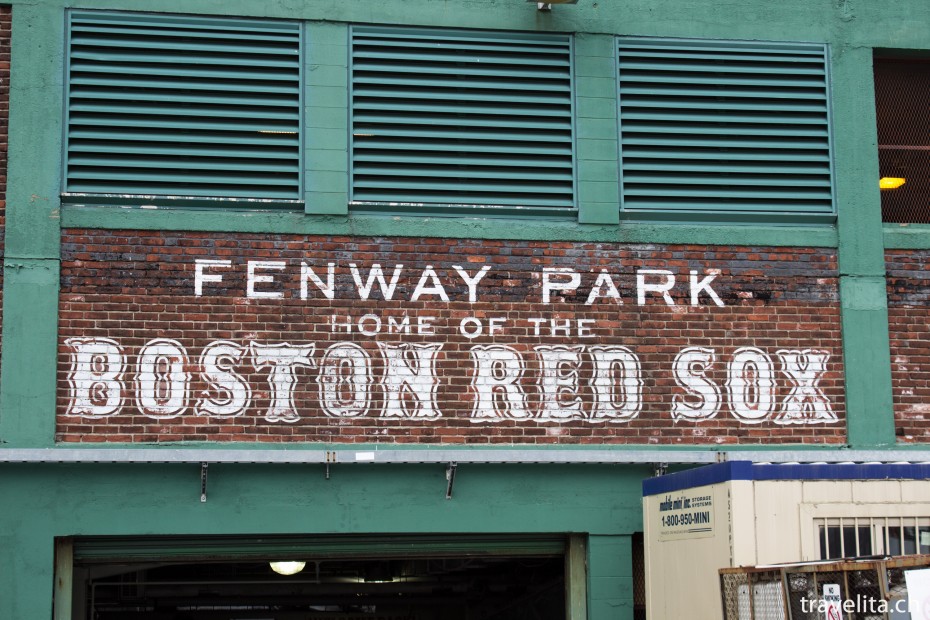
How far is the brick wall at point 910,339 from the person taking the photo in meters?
12.5

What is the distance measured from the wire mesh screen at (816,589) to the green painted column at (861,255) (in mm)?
3676

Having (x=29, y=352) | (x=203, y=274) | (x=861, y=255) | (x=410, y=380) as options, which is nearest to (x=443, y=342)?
(x=410, y=380)

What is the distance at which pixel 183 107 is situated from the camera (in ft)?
39.8

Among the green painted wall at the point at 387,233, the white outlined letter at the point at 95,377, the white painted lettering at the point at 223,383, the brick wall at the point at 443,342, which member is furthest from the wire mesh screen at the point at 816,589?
the white outlined letter at the point at 95,377

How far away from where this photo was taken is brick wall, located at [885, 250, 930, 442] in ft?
41.0

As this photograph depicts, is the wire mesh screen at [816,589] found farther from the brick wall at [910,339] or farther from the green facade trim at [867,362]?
the brick wall at [910,339]

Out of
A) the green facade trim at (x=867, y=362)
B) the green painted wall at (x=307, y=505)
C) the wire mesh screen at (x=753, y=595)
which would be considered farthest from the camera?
the green facade trim at (x=867, y=362)

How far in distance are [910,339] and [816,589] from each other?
16.3 feet

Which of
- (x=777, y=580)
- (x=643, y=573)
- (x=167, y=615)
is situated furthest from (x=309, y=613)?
(x=777, y=580)

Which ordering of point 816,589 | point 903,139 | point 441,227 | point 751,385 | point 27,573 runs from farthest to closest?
1. point 903,139
2. point 751,385
3. point 441,227
4. point 27,573
5. point 816,589

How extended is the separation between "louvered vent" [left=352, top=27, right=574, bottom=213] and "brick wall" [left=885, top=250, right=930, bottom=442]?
322cm

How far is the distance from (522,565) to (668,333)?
3.80m

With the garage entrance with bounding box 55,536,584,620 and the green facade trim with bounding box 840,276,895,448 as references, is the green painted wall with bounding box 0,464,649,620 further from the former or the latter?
the green facade trim with bounding box 840,276,895,448

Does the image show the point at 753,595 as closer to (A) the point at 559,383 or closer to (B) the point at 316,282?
(A) the point at 559,383
